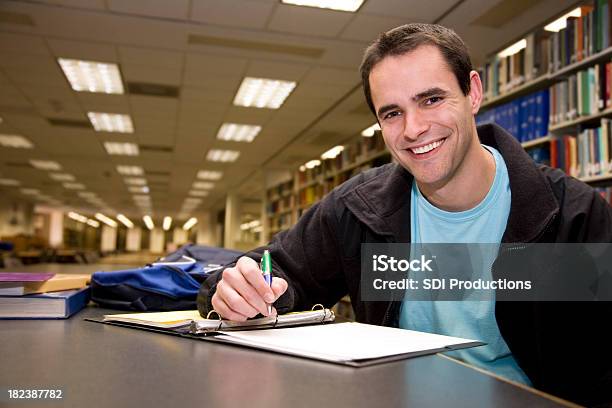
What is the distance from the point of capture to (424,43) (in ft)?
4.01

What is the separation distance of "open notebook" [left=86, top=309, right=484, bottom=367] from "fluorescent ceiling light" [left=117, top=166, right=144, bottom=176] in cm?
990

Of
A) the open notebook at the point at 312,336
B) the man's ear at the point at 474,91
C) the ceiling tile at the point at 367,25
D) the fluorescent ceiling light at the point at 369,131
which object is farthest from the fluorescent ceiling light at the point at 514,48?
the open notebook at the point at 312,336

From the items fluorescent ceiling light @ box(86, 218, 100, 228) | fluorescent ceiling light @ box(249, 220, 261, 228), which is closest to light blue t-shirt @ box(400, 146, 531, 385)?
fluorescent ceiling light @ box(249, 220, 261, 228)

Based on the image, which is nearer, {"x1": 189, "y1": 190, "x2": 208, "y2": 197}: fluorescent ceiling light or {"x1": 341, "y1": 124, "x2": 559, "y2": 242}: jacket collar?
{"x1": 341, "y1": 124, "x2": 559, "y2": 242}: jacket collar

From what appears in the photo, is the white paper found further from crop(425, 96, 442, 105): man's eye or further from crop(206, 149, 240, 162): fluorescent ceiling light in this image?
crop(206, 149, 240, 162): fluorescent ceiling light

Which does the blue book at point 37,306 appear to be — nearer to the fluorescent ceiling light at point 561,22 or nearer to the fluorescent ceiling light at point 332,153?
the fluorescent ceiling light at point 561,22

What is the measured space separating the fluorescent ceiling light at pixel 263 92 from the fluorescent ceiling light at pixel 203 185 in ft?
20.9

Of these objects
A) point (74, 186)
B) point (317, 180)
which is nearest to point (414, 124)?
point (317, 180)

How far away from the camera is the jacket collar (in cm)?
111

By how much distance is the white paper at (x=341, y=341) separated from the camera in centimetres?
67

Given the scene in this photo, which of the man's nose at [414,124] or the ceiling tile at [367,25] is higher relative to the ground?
the ceiling tile at [367,25]

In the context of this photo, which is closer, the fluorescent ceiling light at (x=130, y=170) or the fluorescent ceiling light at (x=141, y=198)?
the fluorescent ceiling light at (x=130, y=170)

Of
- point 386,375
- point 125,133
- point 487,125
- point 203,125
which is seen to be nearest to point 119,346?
point 386,375

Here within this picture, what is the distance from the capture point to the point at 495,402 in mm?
489
